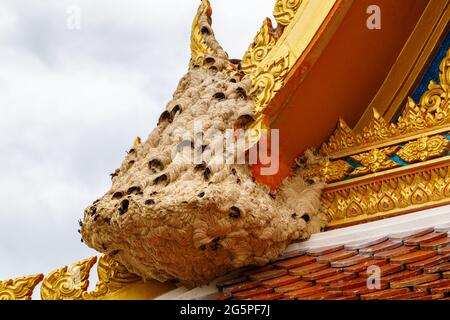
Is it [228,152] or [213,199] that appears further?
[228,152]

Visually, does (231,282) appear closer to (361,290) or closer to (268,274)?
(268,274)

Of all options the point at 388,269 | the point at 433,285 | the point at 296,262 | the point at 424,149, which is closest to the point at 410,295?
the point at 433,285

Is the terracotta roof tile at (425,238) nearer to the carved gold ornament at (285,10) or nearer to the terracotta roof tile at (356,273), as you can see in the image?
the terracotta roof tile at (356,273)

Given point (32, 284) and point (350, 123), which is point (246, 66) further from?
point (32, 284)

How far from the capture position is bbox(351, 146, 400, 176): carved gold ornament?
14.0ft

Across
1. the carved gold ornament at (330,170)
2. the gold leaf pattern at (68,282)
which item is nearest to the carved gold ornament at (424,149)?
the carved gold ornament at (330,170)

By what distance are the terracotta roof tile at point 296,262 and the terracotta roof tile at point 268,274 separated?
3 cm

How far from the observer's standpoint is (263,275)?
3977mm

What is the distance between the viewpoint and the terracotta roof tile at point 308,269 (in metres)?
3.89

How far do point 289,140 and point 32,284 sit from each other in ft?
4.28

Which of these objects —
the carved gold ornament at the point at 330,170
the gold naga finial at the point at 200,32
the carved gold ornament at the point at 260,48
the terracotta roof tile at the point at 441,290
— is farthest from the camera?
the gold naga finial at the point at 200,32

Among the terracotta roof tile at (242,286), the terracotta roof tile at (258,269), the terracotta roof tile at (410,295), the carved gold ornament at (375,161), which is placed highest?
the carved gold ornament at (375,161)

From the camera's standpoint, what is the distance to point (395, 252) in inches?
148

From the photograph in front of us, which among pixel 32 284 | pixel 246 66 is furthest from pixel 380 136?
pixel 32 284
